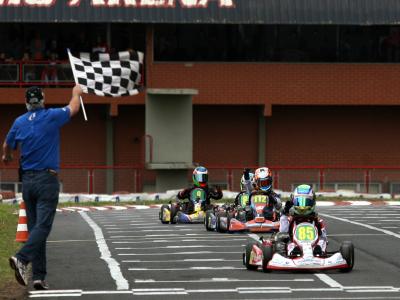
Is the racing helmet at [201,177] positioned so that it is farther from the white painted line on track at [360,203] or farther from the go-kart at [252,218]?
the white painted line on track at [360,203]

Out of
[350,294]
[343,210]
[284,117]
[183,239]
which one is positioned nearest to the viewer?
[350,294]

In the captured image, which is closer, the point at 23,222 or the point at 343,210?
the point at 23,222

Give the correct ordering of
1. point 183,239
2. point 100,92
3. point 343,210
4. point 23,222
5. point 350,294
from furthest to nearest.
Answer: point 100,92, point 343,210, point 183,239, point 23,222, point 350,294

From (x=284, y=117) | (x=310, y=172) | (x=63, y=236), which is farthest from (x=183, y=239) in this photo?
(x=284, y=117)

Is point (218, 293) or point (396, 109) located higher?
point (396, 109)

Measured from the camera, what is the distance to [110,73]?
2912 centimetres

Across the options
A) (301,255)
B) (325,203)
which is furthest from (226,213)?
(325,203)

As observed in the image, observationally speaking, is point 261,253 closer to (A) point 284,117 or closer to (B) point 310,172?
(B) point 310,172

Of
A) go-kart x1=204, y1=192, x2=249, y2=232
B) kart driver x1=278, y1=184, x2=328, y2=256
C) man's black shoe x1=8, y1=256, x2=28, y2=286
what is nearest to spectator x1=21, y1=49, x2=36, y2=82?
go-kart x1=204, y1=192, x2=249, y2=232

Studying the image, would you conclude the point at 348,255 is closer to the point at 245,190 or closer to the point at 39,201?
the point at 39,201

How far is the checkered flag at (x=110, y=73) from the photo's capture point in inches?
1079

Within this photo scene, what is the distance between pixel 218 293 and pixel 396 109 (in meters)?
26.3

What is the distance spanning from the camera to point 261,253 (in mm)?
12766

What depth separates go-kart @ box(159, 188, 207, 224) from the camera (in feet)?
68.4
